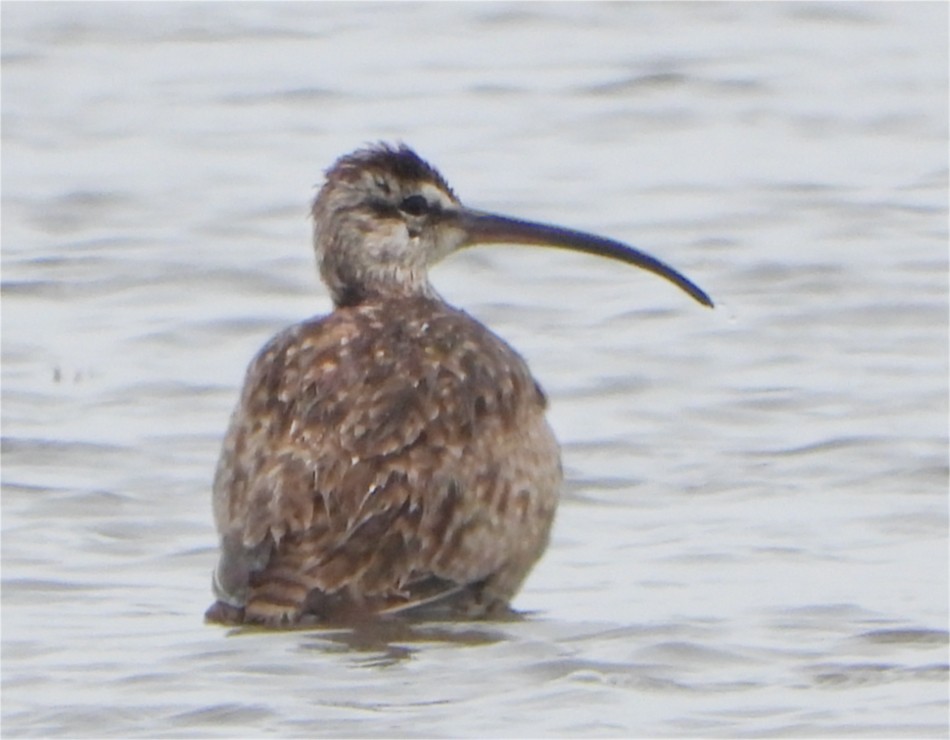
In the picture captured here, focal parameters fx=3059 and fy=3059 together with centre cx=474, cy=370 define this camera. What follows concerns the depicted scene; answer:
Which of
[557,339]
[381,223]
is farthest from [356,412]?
[557,339]

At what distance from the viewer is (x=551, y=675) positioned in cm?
938

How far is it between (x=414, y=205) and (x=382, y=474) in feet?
6.83

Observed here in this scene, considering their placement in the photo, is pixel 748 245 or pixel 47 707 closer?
pixel 47 707

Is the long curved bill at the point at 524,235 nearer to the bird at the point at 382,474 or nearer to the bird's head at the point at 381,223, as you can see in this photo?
the bird's head at the point at 381,223

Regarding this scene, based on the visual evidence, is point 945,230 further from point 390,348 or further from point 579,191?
point 390,348

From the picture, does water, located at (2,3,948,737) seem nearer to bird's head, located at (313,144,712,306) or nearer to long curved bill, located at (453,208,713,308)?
long curved bill, located at (453,208,713,308)

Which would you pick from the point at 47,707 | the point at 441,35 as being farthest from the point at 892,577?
the point at 441,35

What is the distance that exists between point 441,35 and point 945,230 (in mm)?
6956

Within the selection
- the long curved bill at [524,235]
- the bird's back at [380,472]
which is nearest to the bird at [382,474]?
the bird's back at [380,472]

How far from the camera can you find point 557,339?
14766mm

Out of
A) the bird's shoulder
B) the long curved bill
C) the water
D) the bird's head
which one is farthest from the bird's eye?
the water

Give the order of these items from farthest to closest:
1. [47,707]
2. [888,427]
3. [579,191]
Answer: [579,191] → [888,427] → [47,707]

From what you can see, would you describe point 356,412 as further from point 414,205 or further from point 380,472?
point 414,205

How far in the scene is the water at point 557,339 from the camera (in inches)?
368
